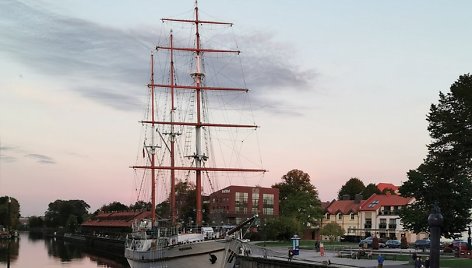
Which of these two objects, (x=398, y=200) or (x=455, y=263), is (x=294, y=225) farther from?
(x=455, y=263)

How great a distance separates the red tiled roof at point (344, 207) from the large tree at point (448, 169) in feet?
205

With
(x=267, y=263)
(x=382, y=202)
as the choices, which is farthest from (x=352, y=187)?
(x=267, y=263)

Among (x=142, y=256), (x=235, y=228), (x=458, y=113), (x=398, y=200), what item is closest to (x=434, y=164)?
(x=458, y=113)

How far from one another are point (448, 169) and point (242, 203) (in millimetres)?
71877

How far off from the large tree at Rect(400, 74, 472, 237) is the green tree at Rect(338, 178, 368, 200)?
99.3 m

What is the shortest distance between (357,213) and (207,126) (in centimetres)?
7075

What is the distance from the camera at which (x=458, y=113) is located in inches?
2383

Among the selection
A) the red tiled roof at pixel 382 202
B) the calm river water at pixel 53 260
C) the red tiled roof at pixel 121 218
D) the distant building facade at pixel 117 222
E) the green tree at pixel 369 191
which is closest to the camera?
the calm river water at pixel 53 260

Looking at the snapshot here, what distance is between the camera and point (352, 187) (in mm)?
171750

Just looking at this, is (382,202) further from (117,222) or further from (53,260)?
(117,222)

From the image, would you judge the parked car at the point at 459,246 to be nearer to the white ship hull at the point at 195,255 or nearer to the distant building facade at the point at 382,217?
the white ship hull at the point at 195,255

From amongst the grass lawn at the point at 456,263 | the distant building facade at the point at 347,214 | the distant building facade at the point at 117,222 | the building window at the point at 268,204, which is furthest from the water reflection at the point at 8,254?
the distant building facade at the point at 347,214

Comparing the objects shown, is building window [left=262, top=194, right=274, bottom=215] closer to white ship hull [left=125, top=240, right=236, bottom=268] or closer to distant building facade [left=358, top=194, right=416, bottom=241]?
distant building facade [left=358, top=194, right=416, bottom=241]

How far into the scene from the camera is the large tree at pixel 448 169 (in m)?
59.2
